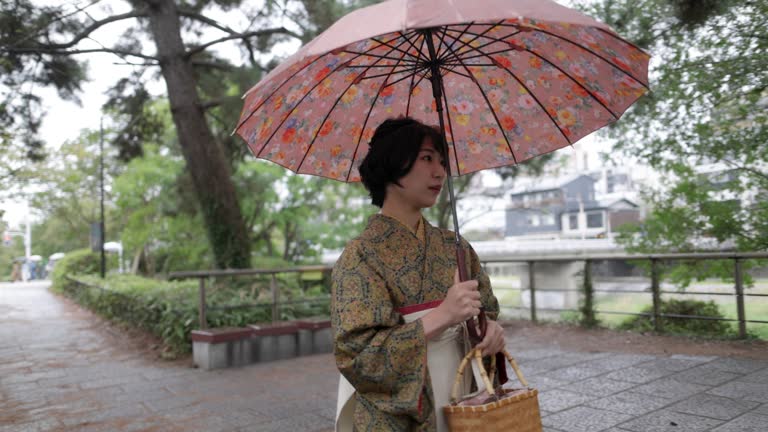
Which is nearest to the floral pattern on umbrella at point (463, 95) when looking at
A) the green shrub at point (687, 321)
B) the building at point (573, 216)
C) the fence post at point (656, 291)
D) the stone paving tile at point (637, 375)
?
the stone paving tile at point (637, 375)

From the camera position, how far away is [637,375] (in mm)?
4723

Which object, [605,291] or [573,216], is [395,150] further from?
[573,216]

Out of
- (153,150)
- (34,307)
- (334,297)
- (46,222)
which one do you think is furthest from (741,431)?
(46,222)

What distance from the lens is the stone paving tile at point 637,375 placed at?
457 centimetres

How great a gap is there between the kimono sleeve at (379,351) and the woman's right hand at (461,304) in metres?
0.10

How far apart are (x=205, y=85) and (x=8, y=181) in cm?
1112

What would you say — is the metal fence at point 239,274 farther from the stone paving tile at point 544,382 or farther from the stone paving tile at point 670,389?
the stone paving tile at point 670,389

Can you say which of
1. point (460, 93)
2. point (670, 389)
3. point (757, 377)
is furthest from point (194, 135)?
point (757, 377)

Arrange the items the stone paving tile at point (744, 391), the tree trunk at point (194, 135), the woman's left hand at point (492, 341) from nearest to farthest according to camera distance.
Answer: the woman's left hand at point (492, 341) < the stone paving tile at point (744, 391) < the tree trunk at point (194, 135)

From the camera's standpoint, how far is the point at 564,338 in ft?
22.8

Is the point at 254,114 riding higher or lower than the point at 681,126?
lower

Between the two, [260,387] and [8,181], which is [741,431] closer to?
[260,387]

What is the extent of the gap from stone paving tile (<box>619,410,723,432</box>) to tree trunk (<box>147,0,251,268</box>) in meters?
6.66

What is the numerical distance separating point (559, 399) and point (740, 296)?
118 inches
